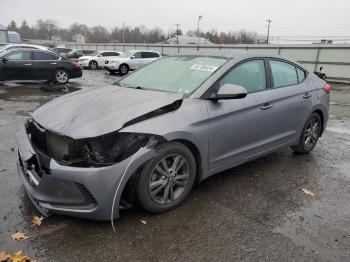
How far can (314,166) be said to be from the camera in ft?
17.1

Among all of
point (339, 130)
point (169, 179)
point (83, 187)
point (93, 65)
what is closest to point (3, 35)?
point (93, 65)

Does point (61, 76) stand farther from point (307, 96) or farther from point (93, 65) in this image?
point (93, 65)

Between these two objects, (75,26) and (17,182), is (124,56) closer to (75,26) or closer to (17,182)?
(17,182)

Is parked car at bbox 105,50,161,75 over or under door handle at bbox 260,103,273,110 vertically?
under

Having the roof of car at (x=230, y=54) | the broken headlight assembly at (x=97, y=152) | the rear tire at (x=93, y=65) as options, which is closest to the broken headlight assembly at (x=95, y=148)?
the broken headlight assembly at (x=97, y=152)

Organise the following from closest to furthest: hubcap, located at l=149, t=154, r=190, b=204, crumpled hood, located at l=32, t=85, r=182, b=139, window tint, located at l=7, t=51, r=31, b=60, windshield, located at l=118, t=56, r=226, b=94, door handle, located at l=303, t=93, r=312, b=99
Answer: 1. crumpled hood, located at l=32, t=85, r=182, b=139
2. hubcap, located at l=149, t=154, r=190, b=204
3. windshield, located at l=118, t=56, r=226, b=94
4. door handle, located at l=303, t=93, r=312, b=99
5. window tint, located at l=7, t=51, r=31, b=60

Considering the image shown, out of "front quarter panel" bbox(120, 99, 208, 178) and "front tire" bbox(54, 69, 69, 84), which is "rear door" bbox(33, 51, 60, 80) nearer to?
"front tire" bbox(54, 69, 69, 84)

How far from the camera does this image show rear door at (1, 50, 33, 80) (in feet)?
44.4

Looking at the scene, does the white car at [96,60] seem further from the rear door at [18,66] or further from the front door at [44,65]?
the rear door at [18,66]

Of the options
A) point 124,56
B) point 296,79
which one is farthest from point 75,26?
point 296,79

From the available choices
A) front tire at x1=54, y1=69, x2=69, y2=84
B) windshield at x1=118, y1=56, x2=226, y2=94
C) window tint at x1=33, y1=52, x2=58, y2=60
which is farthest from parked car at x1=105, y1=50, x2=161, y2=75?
windshield at x1=118, y1=56, x2=226, y2=94

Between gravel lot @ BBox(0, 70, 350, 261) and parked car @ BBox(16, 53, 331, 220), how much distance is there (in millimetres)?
236

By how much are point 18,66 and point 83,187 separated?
40.6 ft

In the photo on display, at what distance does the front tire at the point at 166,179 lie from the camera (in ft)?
10.8
